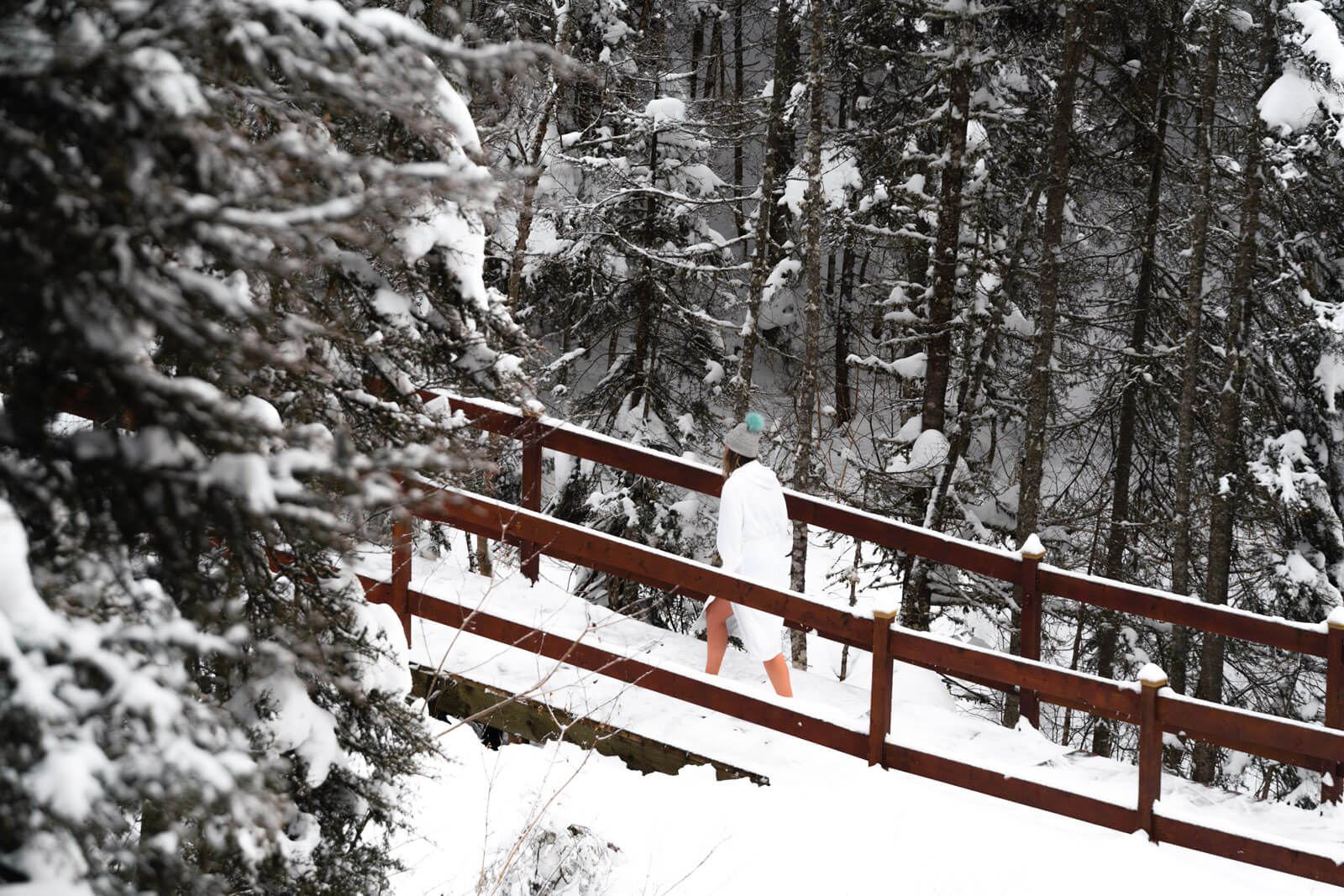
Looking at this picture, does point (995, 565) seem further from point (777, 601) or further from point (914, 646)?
point (777, 601)

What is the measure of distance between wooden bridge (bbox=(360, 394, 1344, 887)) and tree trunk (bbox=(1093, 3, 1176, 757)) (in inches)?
316

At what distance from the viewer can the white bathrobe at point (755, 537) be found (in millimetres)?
6602

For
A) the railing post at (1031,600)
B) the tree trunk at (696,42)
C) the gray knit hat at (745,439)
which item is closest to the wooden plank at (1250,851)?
the railing post at (1031,600)

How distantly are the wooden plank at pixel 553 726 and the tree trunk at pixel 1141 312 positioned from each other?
9702mm

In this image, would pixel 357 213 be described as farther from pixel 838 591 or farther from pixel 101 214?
pixel 838 591

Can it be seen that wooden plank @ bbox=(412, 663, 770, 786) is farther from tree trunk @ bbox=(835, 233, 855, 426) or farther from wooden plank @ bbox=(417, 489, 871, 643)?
Result: tree trunk @ bbox=(835, 233, 855, 426)

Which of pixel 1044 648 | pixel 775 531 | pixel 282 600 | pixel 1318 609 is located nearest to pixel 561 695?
pixel 775 531

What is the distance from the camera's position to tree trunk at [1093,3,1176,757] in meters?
14.4

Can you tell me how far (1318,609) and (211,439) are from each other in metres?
11.5

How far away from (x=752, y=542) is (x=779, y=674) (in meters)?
0.80

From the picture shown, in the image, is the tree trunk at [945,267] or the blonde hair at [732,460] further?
the tree trunk at [945,267]

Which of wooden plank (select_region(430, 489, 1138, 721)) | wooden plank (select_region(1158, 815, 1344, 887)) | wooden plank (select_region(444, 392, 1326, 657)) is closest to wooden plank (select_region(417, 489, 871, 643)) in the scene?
wooden plank (select_region(430, 489, 1138, 721))

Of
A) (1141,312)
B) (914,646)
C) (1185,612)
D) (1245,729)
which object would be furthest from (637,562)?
(1141,312)

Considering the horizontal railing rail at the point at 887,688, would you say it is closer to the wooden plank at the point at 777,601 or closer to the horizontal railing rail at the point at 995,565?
the wooden plank at the point at 777,601
